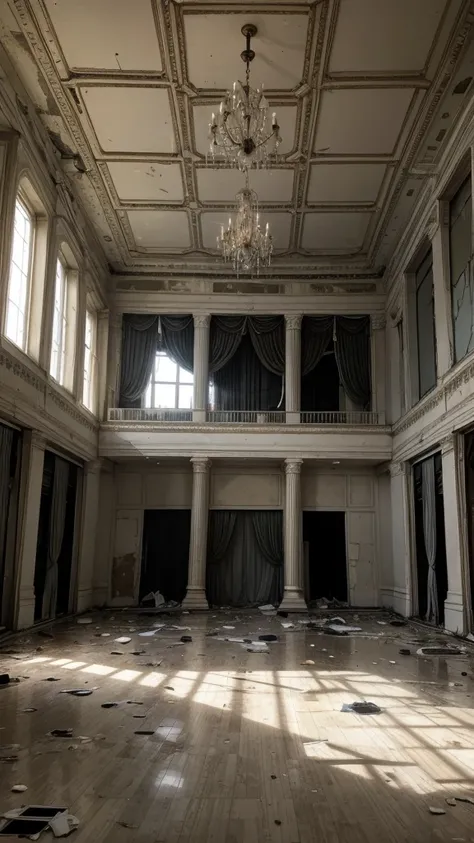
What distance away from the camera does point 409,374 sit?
37.9 ft

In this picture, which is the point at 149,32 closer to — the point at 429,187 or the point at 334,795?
the point at 429,187

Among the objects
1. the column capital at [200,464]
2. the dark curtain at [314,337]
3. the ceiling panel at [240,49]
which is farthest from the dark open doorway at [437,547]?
the ceiling panel at [240,49]

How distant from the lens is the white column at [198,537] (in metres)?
12.4

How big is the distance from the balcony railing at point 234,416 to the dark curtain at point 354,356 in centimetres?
39

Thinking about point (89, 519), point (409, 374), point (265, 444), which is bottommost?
point (89, 519)

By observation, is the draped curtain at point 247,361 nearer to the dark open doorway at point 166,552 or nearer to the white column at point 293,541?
the white column at point 293,541

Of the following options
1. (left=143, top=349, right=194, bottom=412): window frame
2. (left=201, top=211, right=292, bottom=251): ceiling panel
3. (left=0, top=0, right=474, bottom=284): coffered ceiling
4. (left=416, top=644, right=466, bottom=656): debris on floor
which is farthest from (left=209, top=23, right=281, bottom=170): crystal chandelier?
(left=143, top=349, right=194, bottom=412): window frame

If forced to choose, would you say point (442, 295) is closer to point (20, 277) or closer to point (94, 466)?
point (20, 277)

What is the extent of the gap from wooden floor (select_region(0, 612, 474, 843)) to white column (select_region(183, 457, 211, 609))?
5.41 meters

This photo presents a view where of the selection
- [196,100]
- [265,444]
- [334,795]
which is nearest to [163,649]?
[334,795]

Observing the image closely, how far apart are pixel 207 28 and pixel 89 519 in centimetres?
830

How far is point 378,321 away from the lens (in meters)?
13.5

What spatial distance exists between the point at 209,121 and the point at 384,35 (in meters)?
2.60

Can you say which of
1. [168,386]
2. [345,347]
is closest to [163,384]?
[168,386]
